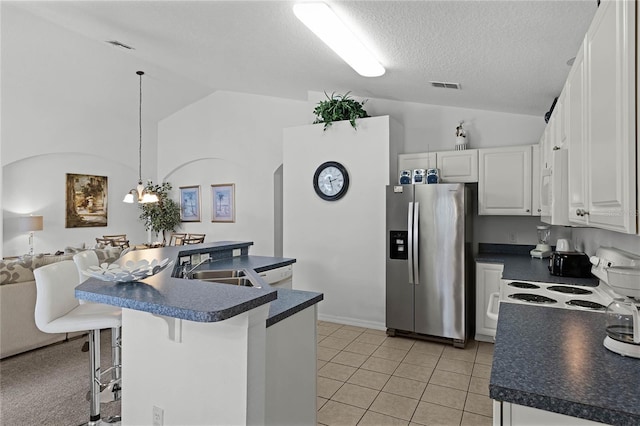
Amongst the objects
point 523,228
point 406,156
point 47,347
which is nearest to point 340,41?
point 406,156

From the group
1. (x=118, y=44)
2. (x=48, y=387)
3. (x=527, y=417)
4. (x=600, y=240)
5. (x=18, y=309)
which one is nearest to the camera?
(x=527, y=417)

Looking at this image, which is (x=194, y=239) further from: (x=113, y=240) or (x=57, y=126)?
(x=57, y=126)

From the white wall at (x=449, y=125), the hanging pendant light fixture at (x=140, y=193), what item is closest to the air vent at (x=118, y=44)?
the hanging pendant light fixture at (x=140, y=193)

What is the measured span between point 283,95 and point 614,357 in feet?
18.6

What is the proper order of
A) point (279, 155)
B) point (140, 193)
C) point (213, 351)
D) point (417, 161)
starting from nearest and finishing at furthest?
point (213, 351) → point (417, 161) → point (140, 193) → point (279, 155)

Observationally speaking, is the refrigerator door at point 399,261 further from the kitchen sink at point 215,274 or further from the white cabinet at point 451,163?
the kitchen sink at point 215,274

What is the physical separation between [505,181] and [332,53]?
2280 mm

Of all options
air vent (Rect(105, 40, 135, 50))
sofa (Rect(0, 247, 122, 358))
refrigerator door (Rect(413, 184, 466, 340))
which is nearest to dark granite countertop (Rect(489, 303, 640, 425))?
refrigerator door (Rect(413, 184, 466, 340))

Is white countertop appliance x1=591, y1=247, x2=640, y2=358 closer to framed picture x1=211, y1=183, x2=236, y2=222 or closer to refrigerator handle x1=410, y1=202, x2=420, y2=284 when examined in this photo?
refrigerator handle x1=410, y1=202, x2=420, y2=284

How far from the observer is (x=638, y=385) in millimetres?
1002

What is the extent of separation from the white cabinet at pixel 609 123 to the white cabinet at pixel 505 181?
2.44 metres

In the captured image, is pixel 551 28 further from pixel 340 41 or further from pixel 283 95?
pixel 283 95

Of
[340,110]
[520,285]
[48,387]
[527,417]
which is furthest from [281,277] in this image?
[527,417]

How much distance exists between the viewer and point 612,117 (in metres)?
1.15
